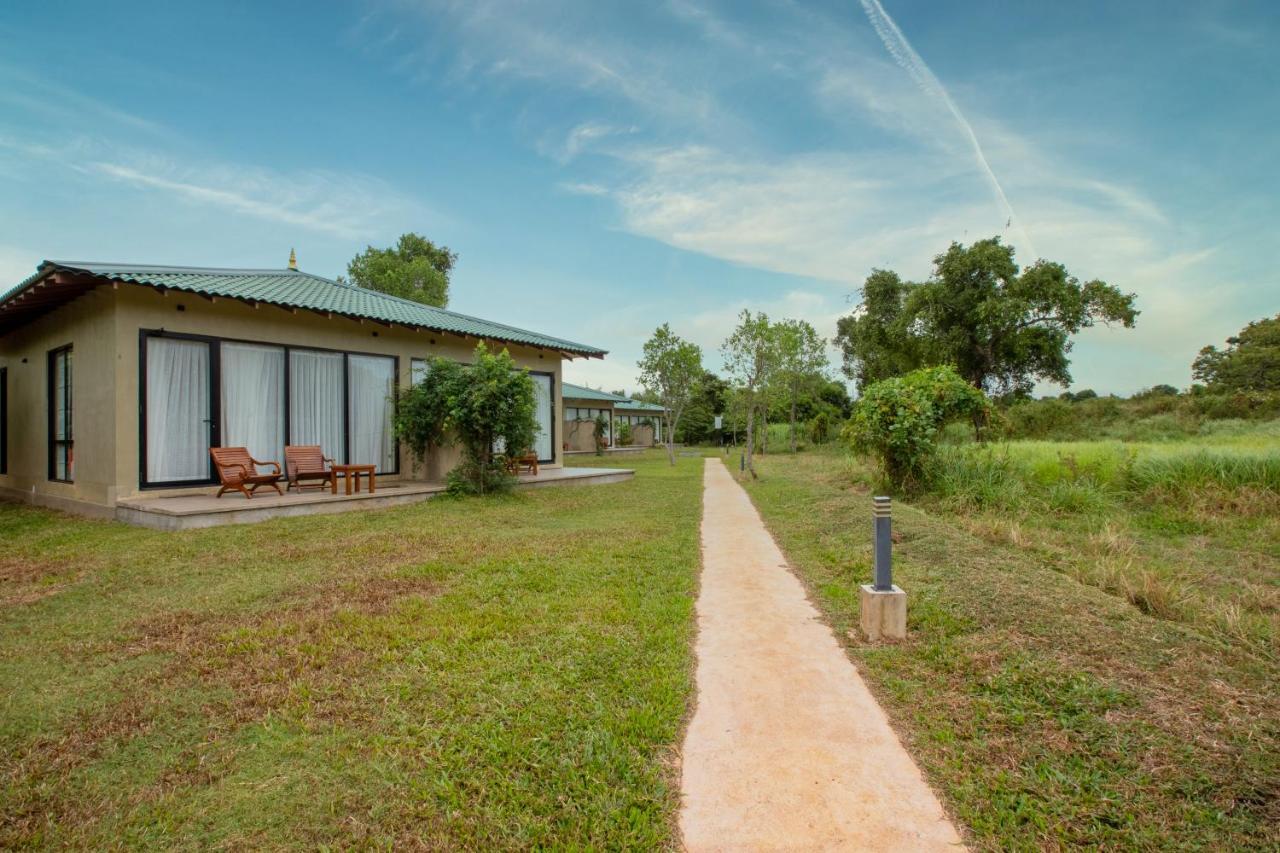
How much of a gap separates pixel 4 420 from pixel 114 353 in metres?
7.65

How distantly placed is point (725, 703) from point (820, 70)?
11.3 m

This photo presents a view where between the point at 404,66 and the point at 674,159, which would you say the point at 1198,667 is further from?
the point at 404,66

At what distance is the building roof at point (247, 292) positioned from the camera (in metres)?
7.82

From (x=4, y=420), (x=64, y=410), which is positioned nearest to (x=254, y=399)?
(x=64, y=410)

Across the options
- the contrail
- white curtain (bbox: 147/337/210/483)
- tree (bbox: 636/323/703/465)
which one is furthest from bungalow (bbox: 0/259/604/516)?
tree (bbox: 636/323/703/465)

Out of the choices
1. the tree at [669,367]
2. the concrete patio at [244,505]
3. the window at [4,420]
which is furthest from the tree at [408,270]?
the concrete patio at [244,505]

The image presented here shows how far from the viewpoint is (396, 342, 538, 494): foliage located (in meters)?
9.95

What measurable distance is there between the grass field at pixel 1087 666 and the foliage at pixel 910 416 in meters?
2.11

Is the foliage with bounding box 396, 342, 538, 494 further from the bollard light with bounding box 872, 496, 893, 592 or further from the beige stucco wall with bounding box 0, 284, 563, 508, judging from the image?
the bollard light with bounding box 872, 496, 893, 592

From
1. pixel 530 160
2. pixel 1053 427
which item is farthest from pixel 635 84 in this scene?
Result: pixel 1053 427

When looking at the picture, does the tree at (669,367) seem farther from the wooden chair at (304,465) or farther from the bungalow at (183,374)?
the wooden chair at (304,465)

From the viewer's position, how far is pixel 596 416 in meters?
30.1

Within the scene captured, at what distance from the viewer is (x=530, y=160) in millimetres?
14133

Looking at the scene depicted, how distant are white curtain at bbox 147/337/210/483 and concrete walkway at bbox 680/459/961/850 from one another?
8880mm
